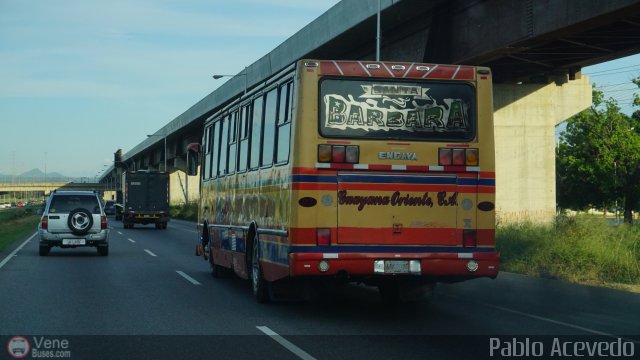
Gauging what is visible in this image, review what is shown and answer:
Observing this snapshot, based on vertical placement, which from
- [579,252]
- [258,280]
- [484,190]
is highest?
[484,190]

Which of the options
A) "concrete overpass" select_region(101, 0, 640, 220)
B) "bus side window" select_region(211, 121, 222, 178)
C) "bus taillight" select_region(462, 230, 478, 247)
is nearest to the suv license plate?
"bus side window" select_region(211, 121, 222, 178)

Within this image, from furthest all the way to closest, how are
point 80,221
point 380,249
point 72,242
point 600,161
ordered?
point 600,161 < point 72,242 < point 80,221 < point 380,249

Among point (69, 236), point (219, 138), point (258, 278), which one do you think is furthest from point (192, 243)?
point (258, 278)

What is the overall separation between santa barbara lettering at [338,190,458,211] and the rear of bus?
1 cm

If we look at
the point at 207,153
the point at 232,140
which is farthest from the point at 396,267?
the point at 207,153

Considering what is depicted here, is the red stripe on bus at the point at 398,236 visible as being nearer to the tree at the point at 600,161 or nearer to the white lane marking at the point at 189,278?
the white lane marking at the point at 189,278

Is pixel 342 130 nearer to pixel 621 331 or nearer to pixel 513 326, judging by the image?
pixel 513 326

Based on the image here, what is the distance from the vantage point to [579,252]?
18.0m

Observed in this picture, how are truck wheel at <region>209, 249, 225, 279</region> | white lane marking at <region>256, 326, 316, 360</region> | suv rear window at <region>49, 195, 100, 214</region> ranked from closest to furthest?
white lane marking at <region>256, 326, 316, 360</region> → truck wheel at <region>209, 249, 225, 279</region> → suv rear window at <region>49, 195, 100, 214</region>

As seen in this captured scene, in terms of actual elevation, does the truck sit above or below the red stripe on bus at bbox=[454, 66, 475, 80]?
below

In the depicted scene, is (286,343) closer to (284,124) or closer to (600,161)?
(284,124)

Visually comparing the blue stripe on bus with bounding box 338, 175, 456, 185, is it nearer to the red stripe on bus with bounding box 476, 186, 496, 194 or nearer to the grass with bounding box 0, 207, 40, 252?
the red stripe on bus with bounding box 476, 186, 496, 194

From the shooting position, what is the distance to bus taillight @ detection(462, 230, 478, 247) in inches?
452

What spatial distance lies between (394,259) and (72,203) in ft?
49.1
